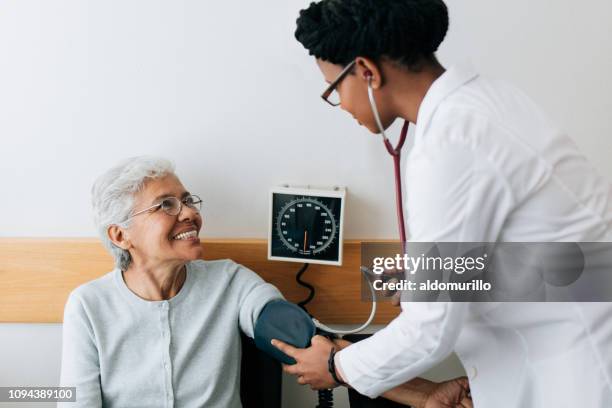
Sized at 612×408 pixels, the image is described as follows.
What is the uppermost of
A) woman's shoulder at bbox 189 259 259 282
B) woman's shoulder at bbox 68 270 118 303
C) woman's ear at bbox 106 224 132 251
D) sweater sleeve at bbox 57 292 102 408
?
woman's ear at bbox 106 224 132 251

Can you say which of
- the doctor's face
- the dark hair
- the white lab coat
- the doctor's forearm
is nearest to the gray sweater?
the doctor's forearm

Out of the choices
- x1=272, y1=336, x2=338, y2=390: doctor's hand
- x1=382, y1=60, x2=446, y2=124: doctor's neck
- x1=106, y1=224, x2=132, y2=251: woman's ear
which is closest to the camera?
x1=382, y1=60, x2=446, y2=124: doctor's neck

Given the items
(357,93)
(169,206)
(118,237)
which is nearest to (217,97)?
(169,206)

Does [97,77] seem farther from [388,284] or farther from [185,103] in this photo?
[388,284]

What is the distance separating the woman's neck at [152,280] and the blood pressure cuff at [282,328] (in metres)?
0.26

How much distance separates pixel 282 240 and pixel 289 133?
0.99ft

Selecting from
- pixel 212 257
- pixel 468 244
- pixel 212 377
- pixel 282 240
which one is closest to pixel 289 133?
pixel 282 240

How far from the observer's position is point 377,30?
1.10 meters

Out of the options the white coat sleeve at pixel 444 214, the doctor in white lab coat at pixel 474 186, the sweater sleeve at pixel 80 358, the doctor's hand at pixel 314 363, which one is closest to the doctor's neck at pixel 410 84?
the doctor in white lab coat at pixel 474 186

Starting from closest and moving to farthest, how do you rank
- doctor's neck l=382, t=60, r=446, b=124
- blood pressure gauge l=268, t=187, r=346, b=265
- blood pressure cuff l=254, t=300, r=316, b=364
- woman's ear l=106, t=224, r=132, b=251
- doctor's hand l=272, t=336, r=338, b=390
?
doctor's neck l=382, t=60, r=446, b=124 → doctor's hand l=272, t=336, r=338, b=390 → blood pressure cuff l=254, t=300, r=316, b=364 → woman's ear l=106, t=224, r=132, b=251 → blood pressure gauge l=268, t=187, r=346, b=265

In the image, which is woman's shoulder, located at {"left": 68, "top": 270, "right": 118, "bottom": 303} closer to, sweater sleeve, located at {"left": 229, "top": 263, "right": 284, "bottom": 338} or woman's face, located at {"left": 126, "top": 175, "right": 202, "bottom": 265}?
woman's face, located at {"left": 126, "top": 175, "right": 202, "bottom": 265}

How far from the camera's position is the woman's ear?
5.52 feet

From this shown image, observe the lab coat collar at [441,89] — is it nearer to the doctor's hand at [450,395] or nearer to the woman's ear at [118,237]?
the doctor's hand at [450,395]

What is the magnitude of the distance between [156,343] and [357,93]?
865mm
